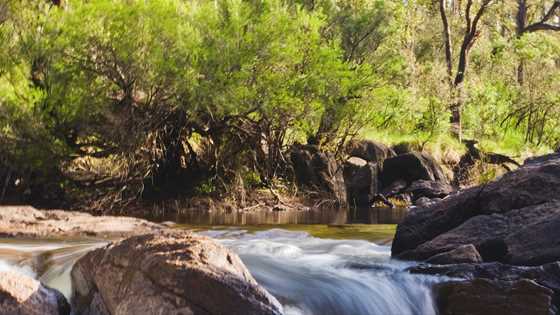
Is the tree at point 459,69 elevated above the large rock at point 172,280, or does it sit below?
above

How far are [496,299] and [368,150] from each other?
58.6 ft

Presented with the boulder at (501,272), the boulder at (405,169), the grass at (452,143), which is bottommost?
the boulder at (501,272)

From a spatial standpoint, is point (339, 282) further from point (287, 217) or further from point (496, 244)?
point (287, 217)

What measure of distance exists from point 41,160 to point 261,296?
11.6 m

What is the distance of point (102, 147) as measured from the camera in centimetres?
1822

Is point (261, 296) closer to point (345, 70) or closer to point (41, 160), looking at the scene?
point (41, 160)

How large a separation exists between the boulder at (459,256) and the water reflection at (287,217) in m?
6.96

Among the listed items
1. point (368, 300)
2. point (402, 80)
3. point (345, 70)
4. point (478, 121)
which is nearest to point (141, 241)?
point (368, 300)

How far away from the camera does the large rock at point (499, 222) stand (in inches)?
355

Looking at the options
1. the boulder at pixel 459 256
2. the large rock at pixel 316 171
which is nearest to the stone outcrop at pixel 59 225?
the boulder at pixel 459 256

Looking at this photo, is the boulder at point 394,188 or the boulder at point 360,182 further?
the boulder at point 394,188

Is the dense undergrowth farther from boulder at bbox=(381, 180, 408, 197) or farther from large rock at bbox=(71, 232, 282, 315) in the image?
large rock at bbox=(71, 232, 282, 315)

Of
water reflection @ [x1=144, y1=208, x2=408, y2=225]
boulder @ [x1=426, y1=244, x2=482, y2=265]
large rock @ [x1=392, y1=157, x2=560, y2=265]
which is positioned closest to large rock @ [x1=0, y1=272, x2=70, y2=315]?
boulder @ [x1=426, y1=244, x2=482, y2=265]

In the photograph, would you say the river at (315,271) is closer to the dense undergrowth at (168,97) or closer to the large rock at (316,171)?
the dense undergrowth at (168,97)
